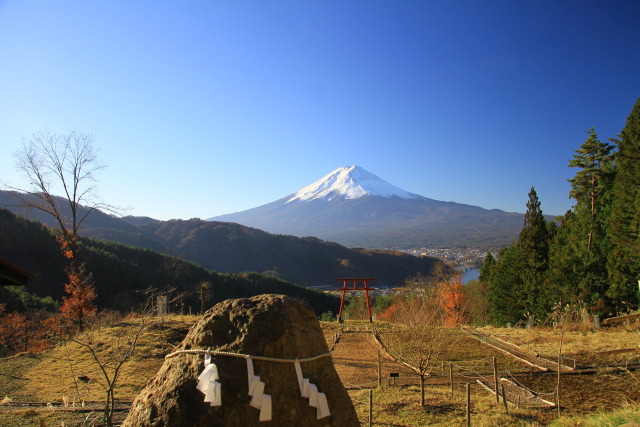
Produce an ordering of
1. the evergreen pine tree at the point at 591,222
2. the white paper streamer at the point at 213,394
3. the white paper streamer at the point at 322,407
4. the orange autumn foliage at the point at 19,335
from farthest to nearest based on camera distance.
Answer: the evergreen pine tree at the point at 591,222
the orange autumn foliage at the point at 19,335
the white paper streamer at the point at 322,407
the white paper streamer at the point at 213,394

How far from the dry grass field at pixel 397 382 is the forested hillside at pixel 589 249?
501cm

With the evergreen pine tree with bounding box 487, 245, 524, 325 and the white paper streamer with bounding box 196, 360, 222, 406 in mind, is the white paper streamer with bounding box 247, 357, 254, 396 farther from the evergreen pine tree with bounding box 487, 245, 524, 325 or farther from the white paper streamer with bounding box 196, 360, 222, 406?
the evergreen pine tree with bounding box 487, 245, 524, 325

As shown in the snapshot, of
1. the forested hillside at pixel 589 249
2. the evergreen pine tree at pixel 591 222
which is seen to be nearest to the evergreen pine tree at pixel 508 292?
the forested hillside at pixel 589 249

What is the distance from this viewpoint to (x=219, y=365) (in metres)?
2.53

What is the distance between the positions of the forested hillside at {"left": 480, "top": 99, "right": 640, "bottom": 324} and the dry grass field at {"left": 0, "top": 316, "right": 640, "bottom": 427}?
5.01 metres

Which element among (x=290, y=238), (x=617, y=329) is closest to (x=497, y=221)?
(x=290, y=238)

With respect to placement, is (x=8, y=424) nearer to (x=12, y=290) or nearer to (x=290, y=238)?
(x=12, y=290)

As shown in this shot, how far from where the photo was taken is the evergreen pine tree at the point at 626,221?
17.7 metres

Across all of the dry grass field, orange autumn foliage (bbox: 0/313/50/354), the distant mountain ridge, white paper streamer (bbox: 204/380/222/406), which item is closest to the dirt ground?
the dry grass field

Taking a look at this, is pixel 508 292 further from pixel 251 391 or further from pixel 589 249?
pixel 251 391

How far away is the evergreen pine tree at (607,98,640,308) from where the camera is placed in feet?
57.9

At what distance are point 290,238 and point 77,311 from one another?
63.9 metres

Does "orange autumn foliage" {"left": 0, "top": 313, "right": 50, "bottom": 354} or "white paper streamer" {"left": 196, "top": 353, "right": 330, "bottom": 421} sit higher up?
"white paper streamer" {"left": 196, "top": 353, "right": 330, "bottom": 421}

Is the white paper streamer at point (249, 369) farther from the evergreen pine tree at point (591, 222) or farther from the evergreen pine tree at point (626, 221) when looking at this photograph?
the evergreen pine tree at point (591, 222)
